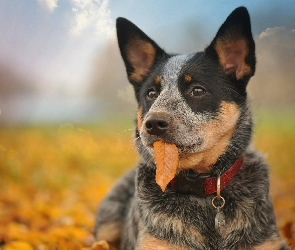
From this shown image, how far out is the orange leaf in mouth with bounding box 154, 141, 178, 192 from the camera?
103 inches

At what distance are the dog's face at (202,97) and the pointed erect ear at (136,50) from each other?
20 cm

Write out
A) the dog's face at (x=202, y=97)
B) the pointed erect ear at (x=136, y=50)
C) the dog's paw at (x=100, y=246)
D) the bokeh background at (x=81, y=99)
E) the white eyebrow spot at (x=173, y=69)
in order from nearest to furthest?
the dog's face at (x=202, y=97)
the white eyebrow spot at (x=173, y=69)
the pointed erect ear at (x=136, y=50)
the dog's paw at (x=100, y=246)
the bokeh background at (x=81, y=99)

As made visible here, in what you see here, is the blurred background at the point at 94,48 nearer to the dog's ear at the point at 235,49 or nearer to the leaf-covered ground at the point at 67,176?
the leaf-covered ground at the point at 67,176

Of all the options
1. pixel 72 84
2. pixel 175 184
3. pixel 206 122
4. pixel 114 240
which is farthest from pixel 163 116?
pixel 72 84

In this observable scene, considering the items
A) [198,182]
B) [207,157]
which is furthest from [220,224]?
[207,157]

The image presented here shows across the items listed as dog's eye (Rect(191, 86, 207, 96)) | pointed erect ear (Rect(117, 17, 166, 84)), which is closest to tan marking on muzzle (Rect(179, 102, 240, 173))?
dog's eye (Rect(191, 86, 207, 96))

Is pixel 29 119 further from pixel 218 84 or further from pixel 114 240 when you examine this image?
pixel 218 84

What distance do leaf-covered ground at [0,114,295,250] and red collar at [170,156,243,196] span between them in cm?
102

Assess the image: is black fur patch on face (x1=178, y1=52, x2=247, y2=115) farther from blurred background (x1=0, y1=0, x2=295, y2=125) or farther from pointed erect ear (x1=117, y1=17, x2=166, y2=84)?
blurred background (x1=0, y1=0, x2=295, y2=125)

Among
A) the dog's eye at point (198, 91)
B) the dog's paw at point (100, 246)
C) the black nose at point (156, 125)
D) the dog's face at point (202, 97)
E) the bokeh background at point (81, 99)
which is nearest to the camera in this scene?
the black nose at point (156, 125)

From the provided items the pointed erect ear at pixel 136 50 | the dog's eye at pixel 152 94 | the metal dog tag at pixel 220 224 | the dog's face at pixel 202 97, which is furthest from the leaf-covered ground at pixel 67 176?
the metal dog tag at pixel 220 224

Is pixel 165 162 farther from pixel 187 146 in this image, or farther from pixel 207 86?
pixel 207 86

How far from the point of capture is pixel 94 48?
167 inches

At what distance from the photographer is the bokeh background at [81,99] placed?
3.95 metres
